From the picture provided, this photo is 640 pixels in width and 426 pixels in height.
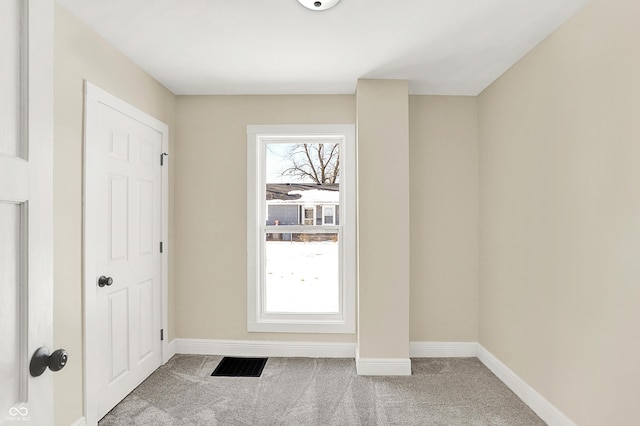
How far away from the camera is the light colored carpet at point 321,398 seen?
240 cm

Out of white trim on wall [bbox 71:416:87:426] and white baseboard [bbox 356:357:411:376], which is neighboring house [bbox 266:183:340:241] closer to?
white baseboard [bbox 356:357:411:376]

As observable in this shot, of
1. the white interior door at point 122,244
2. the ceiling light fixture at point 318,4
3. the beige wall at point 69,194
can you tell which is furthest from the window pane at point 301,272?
the ceiling light fixture at point 318,4

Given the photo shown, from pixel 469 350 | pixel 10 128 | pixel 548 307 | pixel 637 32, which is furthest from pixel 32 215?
pixel 469 350

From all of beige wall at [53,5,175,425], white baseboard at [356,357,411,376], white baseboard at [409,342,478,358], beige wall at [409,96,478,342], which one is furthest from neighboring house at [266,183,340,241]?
beige wall at [53,5,175,425]

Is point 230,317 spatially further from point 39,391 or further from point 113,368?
point 39,391

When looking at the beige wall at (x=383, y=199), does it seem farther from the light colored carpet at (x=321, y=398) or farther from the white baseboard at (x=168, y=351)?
the white baseboard at (x=168, y=351)

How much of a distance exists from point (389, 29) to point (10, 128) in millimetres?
2089

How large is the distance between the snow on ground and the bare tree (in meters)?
0.63

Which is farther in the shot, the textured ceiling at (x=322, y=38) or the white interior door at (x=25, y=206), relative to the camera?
the textured ceiling at (x=322, y=38)

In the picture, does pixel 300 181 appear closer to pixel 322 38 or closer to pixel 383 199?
pixel 383 199

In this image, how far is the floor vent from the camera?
3.05 meters

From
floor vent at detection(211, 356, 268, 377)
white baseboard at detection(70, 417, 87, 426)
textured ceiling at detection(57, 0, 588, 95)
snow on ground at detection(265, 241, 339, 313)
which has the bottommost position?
floor vent at detection(211, 356, 268, 377)

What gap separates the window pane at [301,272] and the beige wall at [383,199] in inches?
20.0

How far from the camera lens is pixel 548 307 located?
2.35 metres
